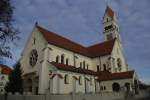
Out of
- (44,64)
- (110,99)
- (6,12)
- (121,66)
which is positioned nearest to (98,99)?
(110,99)

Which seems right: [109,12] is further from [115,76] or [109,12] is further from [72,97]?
[72,97]

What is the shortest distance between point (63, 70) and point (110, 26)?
110 ft

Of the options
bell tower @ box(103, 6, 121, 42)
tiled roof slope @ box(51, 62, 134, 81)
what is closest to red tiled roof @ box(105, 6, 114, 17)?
bell tower @ box(103, 6, 121, 42)

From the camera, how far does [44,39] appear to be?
3578cm

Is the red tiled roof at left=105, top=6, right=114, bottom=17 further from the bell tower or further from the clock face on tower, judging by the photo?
the clock face on tower

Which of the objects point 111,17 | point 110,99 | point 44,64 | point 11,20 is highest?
point 111,17

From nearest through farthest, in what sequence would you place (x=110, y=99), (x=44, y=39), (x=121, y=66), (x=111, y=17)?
(x=110, y=99)
(x=44, y=39)
(x=121, y=66)
(x=111, y=17)

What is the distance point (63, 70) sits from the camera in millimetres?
32719

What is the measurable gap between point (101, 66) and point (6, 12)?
1261 inches

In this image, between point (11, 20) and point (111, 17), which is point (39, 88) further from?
point (111, 17)

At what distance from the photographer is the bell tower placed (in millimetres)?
59891

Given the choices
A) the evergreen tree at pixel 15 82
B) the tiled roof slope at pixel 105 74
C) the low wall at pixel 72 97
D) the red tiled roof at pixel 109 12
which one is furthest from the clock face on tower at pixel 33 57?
the red tiled roof at pixel 109 12

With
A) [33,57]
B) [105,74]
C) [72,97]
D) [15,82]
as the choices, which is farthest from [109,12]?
[72,97]

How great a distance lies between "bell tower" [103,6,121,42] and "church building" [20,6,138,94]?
512 inches
